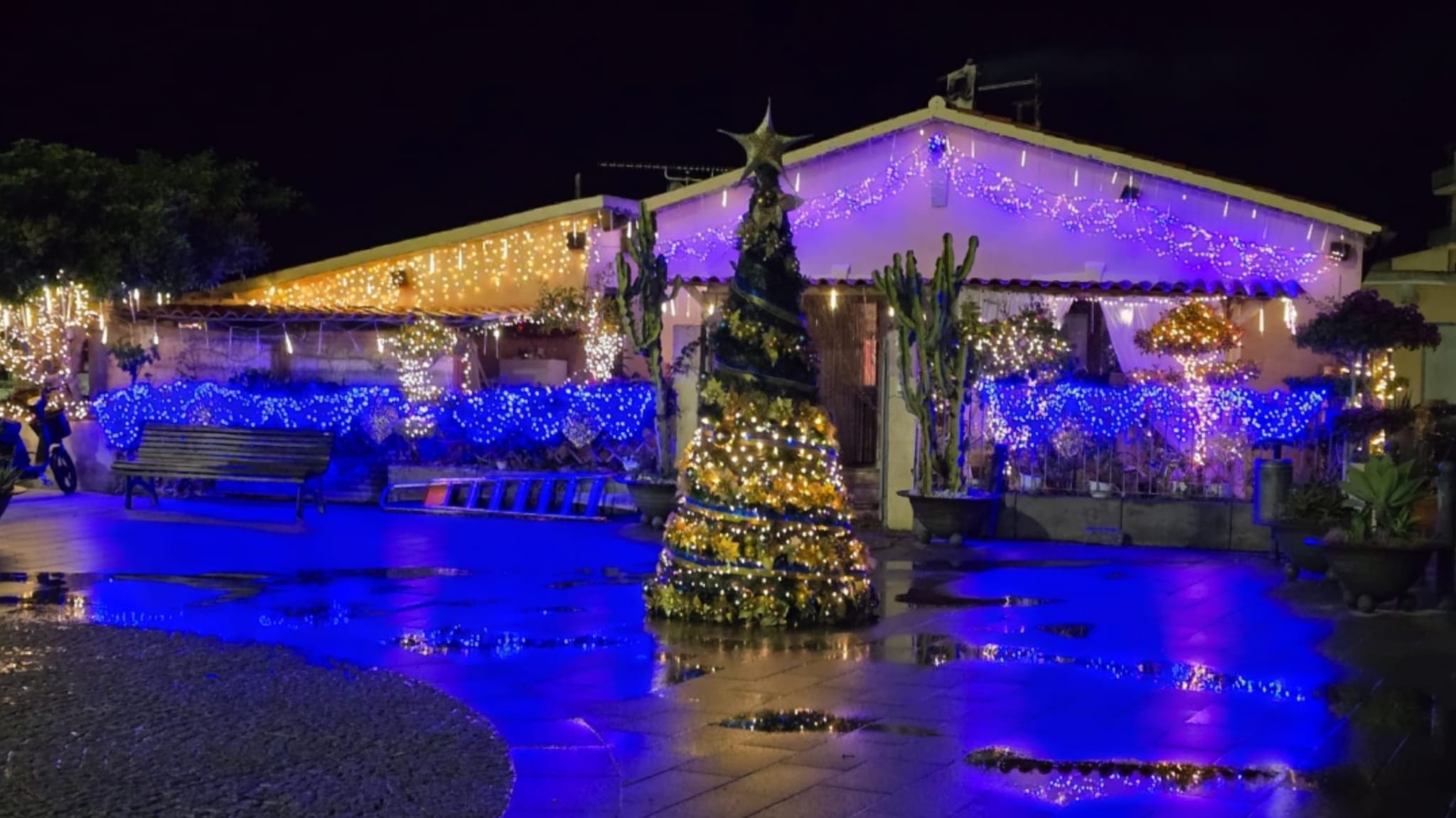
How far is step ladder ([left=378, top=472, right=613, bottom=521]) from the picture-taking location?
17.8m

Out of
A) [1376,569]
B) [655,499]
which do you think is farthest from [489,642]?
[655,499]

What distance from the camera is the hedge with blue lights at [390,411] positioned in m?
18.3

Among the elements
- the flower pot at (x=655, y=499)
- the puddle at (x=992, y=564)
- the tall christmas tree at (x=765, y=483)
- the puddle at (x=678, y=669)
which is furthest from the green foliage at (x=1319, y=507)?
the flower pot at (x=655, y=499)

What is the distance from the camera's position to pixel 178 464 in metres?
17.6

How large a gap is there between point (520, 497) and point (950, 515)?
5.52 meters

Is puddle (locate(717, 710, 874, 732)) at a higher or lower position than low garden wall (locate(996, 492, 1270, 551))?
lower

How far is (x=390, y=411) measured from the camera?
1952cm

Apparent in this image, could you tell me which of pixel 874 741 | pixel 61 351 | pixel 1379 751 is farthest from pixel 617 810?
pixel 61 351

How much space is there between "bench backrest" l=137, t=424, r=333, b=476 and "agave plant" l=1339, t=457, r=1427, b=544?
1102cm

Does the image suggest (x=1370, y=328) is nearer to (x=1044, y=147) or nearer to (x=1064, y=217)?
(x=1064, y=217)

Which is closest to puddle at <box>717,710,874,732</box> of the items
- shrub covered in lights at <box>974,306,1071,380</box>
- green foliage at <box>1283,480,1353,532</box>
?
green foliage at <box>1283,480,1353,532</box>

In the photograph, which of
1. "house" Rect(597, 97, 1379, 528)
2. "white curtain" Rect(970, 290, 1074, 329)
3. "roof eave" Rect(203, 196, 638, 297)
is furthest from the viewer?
"roof eave" Rect(203, 196, 638, 297)

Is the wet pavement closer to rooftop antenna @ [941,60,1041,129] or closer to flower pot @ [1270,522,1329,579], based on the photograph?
flower pot @ [1270,522,1329,579]

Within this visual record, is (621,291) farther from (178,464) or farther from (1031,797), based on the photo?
(1031,797)
